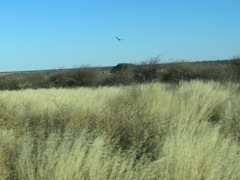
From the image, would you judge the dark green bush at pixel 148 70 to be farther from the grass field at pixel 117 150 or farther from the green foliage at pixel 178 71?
the grass field at pixel 117 150

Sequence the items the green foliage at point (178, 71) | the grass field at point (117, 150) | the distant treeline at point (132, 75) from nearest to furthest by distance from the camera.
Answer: the grass field at point (117, 150)
the distant treeline at point (132, 75)
the green foliage at point (178, 71)

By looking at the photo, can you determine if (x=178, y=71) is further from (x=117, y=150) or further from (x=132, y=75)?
(x=117, y=150)

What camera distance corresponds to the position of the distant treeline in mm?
40875

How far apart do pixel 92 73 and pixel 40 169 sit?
142ft

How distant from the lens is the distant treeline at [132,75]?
40.9 meters

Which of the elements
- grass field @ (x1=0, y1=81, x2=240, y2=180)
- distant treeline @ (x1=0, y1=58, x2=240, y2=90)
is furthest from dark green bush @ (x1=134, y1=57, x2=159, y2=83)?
grass field @ (x1=0, y1=81, x2=240, y2=180)

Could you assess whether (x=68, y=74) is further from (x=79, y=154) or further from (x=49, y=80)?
(x=79, y=154)

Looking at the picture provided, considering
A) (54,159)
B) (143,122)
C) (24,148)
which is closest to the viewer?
(54,159)

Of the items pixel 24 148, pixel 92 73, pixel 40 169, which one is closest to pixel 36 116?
pixel 24 148

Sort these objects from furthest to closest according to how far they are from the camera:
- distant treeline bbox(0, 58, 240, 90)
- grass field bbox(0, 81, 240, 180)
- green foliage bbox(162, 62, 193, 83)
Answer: green foliage bbox(162, 62, 193, 83) < distant treeline bbox(0, 58, 240, 90) < grass field bbox(0, 81, 240, 180)

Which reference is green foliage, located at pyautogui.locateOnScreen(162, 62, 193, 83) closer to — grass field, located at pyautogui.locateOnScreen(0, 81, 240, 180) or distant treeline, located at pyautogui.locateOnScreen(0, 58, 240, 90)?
distant treeline, located at pyautogui.locateOnScreen(0, 58, 240, 90)

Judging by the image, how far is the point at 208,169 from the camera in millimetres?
6922

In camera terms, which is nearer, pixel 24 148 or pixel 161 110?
pixel 24 148

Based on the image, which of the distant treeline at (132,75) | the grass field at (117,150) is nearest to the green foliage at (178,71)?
the distant treeline at (132,75)
